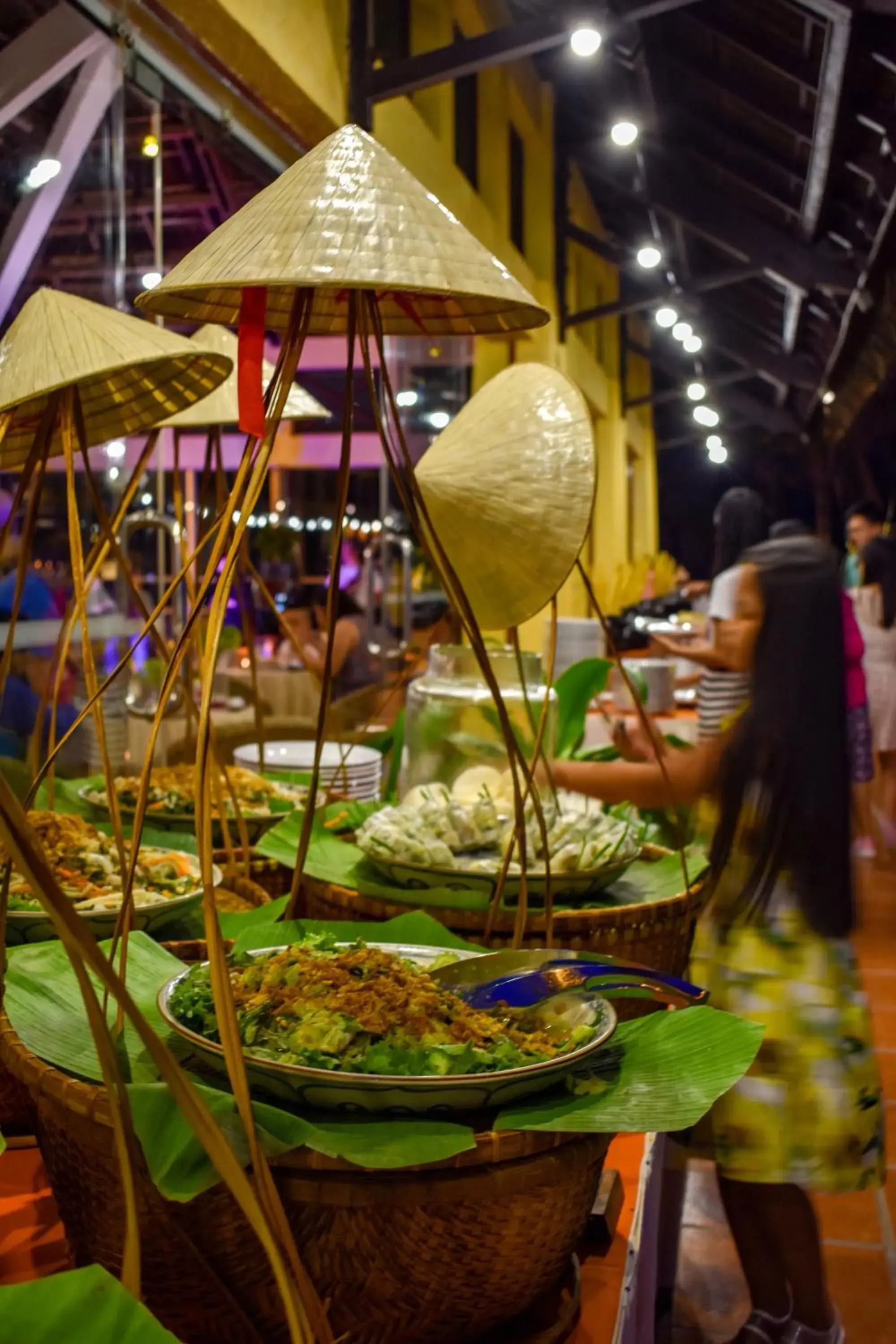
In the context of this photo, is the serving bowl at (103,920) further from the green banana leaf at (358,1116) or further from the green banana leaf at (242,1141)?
the green banana leaf at (242,1141)

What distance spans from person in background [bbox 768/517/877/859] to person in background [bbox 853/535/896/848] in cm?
20

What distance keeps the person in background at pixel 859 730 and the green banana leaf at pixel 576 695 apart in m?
1.43

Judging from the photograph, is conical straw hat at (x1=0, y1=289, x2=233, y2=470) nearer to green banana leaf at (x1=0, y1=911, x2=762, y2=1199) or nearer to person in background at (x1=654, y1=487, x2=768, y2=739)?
green banana leaf at (x1=0, y1=911, x2=762, y2=1199)

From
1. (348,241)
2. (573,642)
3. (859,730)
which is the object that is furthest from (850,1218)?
(859,730)

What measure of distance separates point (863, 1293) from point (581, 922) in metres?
1.48

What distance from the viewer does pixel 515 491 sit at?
1.42 meters

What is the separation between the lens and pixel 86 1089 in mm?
784

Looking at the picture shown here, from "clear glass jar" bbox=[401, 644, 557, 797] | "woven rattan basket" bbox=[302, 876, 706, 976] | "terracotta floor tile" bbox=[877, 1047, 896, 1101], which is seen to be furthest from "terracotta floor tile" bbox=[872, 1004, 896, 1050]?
"woven rattan basket" bbox=[302, 876, 706, 976]

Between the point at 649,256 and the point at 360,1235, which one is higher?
the point at 649,256

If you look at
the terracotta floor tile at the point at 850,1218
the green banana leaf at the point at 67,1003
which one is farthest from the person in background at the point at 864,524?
the green banana leaf at the point at 67,1003

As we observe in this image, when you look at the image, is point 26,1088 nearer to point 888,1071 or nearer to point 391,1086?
point 391,1086

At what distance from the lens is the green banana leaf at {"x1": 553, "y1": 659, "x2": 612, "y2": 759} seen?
228cm

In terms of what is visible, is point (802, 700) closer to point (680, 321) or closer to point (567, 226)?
point (567, 226)

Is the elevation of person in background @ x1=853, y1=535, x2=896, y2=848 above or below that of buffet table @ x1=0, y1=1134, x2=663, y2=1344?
above
